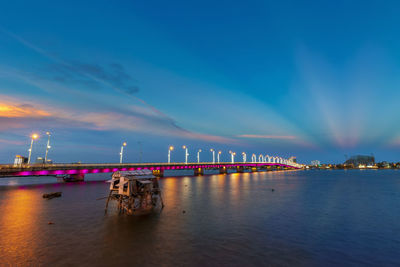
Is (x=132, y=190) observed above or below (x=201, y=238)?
above

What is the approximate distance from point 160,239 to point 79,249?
23.1 feet

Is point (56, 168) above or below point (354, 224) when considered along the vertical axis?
above

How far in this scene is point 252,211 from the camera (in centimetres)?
3469

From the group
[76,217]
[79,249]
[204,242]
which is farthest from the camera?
[76,217]

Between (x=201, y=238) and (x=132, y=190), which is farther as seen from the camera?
(x=132, y=190)

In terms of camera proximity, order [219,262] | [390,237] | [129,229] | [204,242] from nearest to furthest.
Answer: [219,262] → [204,242] → [390,237] → [129,229]

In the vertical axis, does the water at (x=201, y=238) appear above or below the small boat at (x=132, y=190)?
below

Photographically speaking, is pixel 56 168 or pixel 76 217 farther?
pixel 56 168

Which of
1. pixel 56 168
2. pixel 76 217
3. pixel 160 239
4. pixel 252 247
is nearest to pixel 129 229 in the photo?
pixel 160 239

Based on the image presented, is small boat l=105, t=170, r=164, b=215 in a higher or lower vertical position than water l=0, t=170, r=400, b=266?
higher

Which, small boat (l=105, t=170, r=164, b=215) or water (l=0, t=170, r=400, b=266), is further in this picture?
small boat (l=105, t=170, r=164, b=215)

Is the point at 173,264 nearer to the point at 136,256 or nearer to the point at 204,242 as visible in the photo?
the point at 136,256

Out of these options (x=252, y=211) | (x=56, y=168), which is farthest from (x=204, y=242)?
(x=56, y=168)

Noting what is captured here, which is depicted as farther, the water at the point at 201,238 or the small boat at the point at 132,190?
the small boat at the point at 132,190
